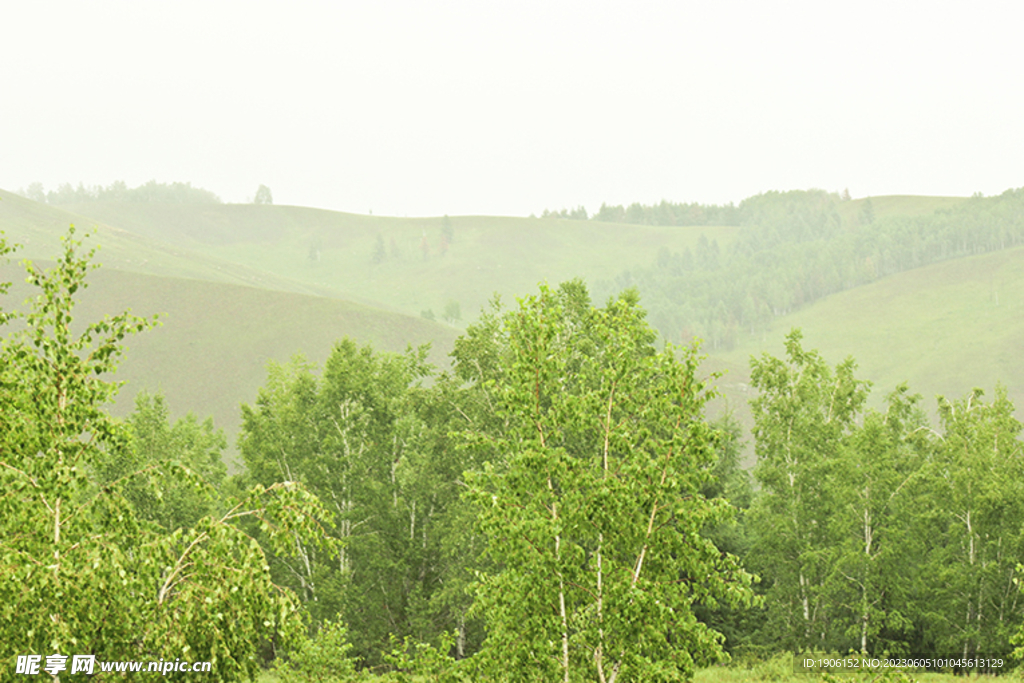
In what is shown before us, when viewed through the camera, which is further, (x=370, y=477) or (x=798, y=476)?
(x=370, y=477)

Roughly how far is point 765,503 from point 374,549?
17435 mm

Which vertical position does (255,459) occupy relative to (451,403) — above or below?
below

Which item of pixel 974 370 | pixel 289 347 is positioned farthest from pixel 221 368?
pixel 974 370

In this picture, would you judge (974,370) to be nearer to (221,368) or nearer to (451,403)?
(221,368)

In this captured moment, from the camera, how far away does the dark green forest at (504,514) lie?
9.09m

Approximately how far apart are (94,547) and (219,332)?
153 meters

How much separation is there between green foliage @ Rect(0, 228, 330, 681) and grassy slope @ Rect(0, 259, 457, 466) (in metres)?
119

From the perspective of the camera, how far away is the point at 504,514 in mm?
12484

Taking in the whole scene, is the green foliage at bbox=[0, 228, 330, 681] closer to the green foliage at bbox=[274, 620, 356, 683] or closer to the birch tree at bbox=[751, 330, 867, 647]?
the green foliage at bbox=[274, 620, 356, 683]

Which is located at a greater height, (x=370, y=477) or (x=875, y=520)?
(x=370, y=477)

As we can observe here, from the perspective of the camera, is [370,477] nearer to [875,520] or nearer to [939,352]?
[875,520]

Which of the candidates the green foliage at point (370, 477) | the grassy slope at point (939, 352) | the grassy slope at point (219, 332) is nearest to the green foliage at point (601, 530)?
the green foliage at point (370, 477)

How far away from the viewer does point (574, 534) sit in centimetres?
1318

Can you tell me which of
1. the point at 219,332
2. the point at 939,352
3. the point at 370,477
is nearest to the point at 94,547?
the point at 370,477
